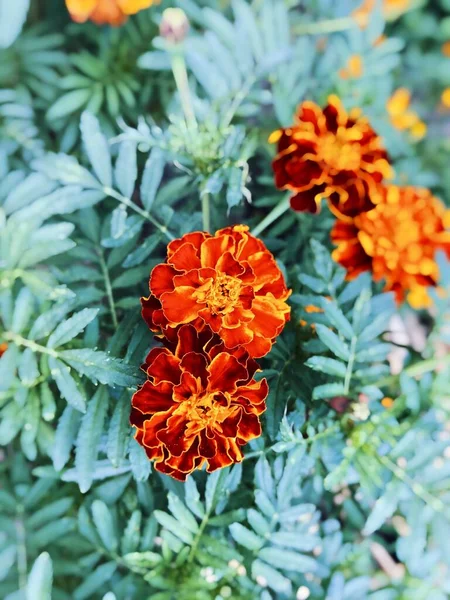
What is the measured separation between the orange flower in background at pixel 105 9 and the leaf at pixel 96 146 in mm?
375

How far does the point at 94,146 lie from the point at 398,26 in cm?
104

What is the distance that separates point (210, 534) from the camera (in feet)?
2.43

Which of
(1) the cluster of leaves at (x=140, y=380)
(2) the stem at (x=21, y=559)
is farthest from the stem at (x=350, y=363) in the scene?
(2) the stem at (x=21, y=559)

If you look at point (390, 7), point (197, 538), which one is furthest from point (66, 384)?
point (390, 7)

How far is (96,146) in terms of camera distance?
0.70m

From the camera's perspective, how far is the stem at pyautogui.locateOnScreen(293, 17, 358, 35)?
1.02m

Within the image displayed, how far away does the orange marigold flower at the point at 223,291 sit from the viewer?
56 centimetres

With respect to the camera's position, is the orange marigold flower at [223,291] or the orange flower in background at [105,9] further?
the orange flower in background at [105,9]

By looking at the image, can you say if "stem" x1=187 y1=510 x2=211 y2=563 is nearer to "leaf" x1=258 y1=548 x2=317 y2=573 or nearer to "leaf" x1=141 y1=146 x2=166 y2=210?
"leaf" x1=258 y1=548 x2=317 y2=573

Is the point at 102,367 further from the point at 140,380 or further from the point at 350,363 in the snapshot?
the point at 350,363

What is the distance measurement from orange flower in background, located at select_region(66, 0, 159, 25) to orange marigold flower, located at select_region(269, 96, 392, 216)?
0.43 meters

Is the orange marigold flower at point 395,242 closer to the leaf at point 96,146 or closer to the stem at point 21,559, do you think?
the leaf at point 96,146

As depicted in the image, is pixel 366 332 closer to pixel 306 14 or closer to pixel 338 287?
pixel 338 287

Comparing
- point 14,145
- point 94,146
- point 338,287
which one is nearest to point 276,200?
point 338,287
